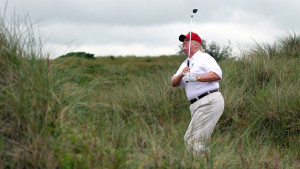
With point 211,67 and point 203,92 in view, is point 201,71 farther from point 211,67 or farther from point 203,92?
point 203,92

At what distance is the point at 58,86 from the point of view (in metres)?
5.12

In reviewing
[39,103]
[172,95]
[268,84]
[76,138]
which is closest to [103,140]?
[76,138]

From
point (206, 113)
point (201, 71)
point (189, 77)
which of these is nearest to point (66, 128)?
point (189, 77)

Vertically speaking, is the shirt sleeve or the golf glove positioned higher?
the shirt sleeve

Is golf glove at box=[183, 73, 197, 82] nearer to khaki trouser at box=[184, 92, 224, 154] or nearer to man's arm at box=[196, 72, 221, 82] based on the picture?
man's arm at box=[196, 72, 221, 82]

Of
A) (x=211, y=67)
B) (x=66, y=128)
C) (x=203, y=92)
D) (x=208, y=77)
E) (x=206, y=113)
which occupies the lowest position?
(x=206, y=113)

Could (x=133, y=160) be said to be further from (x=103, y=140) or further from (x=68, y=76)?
(x=68, y=76)

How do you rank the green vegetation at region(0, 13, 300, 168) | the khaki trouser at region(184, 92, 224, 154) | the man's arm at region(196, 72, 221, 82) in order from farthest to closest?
the khaki trouser at region(184, 92, 224, 154)
the man's arm at region(196, 72, 221, 82)
the green vegetation at region(0, 13, 300, 168)

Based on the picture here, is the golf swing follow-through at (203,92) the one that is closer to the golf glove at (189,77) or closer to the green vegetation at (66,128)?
the golf glove at (189,77)

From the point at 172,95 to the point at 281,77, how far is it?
10.7ft

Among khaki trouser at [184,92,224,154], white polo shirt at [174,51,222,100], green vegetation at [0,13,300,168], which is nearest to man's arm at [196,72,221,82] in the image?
white polo shirt at [174,51,222,100]

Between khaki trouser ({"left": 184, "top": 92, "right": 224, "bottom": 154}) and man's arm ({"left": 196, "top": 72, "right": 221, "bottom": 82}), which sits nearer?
man's arm ({"left": 196, "top": 72, "right": 221, "bottom": 82})

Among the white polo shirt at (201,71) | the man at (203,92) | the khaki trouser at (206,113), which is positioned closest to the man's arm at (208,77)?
the man at (203,92)

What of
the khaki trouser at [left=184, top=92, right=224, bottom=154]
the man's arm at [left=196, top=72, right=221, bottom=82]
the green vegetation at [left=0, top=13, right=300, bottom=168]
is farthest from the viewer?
the khaki trouser at [left=184, top=92, right=224, bottom=154]
